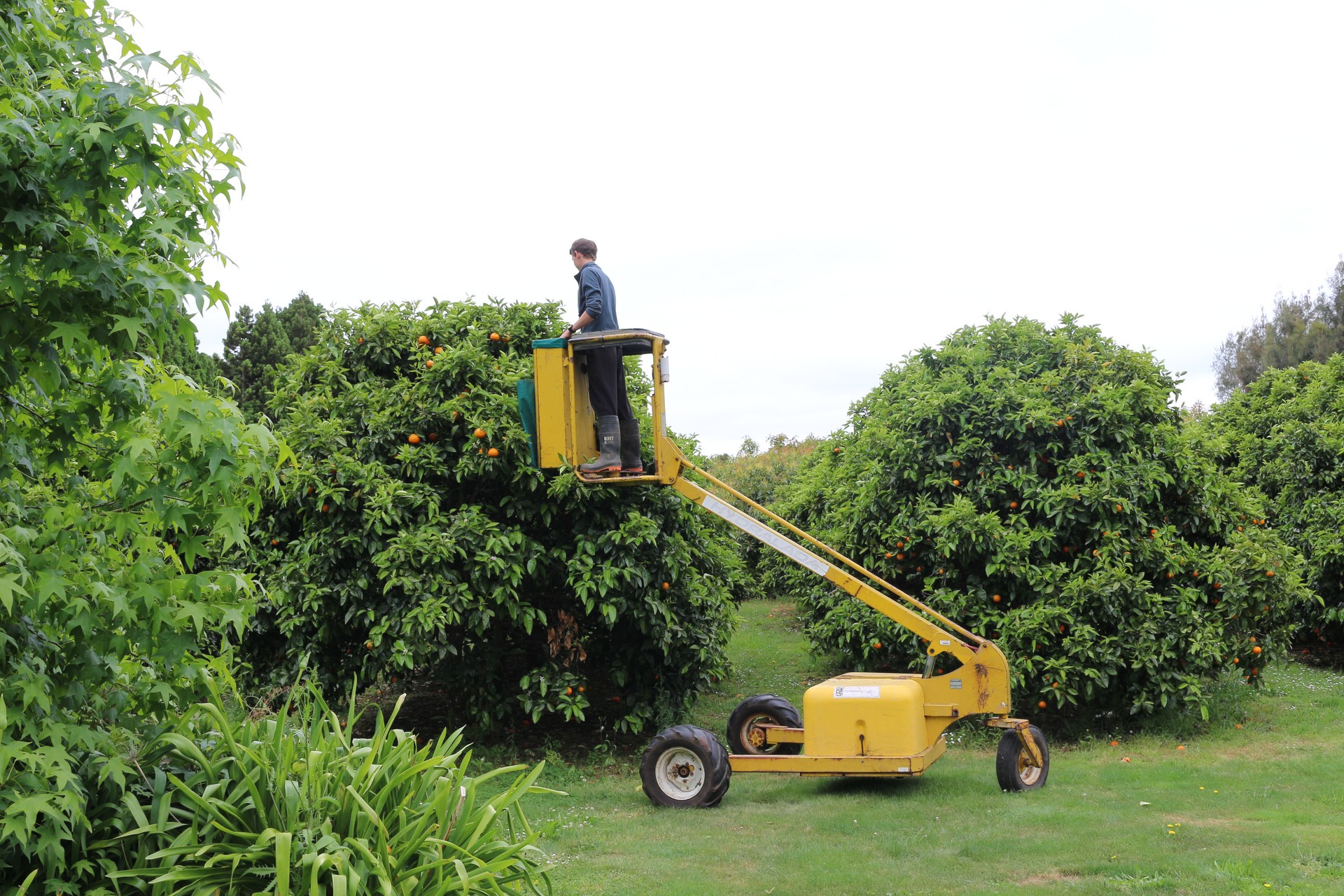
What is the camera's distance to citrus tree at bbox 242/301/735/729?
29.7 feet

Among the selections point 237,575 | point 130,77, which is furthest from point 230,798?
point 130,77

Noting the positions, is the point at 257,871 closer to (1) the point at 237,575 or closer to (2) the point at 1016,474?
(1) the point at 237,575

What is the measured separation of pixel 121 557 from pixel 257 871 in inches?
50.6

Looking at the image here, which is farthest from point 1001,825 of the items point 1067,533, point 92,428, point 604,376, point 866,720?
point 92,428

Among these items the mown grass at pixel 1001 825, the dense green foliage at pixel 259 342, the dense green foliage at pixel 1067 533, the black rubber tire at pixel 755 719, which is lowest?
the mown grass at pixel 1001 825

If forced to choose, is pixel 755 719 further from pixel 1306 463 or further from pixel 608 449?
pixel 1306 463

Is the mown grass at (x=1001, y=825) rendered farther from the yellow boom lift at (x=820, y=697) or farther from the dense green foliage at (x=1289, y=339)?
the dense green foliage at (x=1289, y=339)

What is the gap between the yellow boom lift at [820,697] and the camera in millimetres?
8031

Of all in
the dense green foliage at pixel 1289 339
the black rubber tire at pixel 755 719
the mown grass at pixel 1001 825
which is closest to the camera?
the mown grass at pixel 1001 825

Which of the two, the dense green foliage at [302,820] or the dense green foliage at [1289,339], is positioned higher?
the dense green foliage at [1289,339]

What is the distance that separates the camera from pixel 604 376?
26.9 feet

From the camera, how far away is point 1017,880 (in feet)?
20.6

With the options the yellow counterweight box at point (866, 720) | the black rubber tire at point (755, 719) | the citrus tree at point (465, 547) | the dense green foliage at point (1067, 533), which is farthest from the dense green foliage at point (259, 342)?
the yellow counterweight box at point (866, 720)

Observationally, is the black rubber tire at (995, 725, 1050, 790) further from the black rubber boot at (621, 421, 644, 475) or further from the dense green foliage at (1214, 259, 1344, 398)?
the dense green foliage at (1214, 259, 1344, 398)
